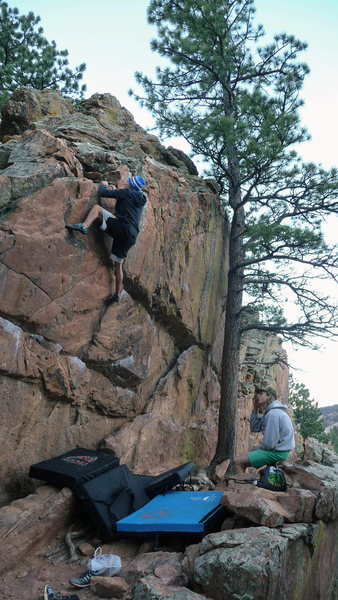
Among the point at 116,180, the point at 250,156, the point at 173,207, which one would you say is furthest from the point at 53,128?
the point at 250,156

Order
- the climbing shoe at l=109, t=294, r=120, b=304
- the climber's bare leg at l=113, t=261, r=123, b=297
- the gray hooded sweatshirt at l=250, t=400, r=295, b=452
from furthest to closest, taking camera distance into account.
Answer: the climbing shoe at l=109, t=294, r=120, b=304 < the climber's bare leg at l=113, t=261, r=123, b=297 < the gray hooded sweatshirt at l=250, t=400, r=295, b=452

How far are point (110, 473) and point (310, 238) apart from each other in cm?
651

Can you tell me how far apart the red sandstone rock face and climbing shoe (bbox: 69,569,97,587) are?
1.61 metres

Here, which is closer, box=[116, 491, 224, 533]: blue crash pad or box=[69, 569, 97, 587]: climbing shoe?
box=[69, 569, 97, 587]: climbing shoe

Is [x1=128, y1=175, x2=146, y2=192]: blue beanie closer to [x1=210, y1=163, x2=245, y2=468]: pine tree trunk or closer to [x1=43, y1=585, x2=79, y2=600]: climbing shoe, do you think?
[x1=210, y1=163, x2=245, y2=468]: pine tree trunk

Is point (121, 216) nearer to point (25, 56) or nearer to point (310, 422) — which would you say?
point (25, 56)

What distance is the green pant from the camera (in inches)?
220

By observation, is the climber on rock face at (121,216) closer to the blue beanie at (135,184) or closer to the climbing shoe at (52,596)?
the blue beanie at (135,184)

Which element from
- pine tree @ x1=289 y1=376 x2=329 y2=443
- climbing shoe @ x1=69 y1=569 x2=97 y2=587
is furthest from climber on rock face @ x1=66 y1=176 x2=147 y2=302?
pine tree @ x1=289 y1=376 x2=329 y2=443

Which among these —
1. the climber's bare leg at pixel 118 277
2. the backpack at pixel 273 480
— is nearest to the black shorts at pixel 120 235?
the climber's bare leg at pixel 118 277

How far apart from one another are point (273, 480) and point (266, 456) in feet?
1.21

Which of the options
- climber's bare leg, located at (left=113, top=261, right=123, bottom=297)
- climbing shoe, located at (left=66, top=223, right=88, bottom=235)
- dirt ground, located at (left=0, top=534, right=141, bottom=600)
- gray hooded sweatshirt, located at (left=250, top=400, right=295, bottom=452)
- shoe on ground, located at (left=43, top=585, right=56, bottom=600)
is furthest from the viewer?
climber's bare leg, located at (left=113, top=261, right=123, bottom=297)

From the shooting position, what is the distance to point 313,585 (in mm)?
5074

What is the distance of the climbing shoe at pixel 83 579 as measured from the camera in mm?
4098
